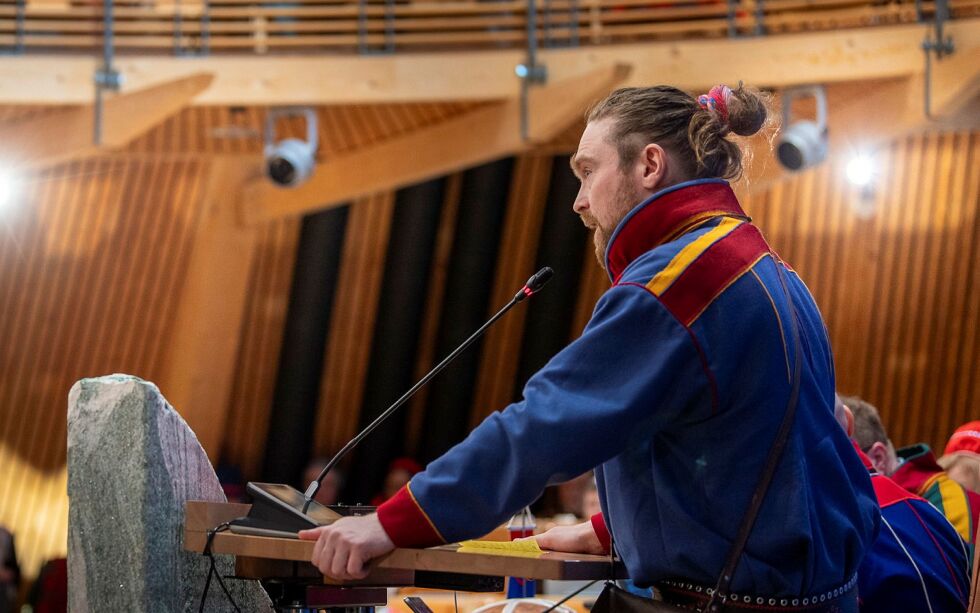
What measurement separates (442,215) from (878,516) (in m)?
8.25

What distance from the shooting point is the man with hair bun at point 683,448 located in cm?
189

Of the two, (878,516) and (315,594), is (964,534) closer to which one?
(878,516)

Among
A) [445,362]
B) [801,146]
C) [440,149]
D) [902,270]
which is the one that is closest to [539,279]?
[445,362]

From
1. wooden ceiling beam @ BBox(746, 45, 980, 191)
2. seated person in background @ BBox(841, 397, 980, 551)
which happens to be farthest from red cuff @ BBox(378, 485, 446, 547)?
wooden ceiling beam @ BBox(746, 45, 980, 191)

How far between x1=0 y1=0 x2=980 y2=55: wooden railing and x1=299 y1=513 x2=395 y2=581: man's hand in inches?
239

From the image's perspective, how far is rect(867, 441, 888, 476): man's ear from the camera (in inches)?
142

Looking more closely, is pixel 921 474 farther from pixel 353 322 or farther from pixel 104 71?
pixel 353 322

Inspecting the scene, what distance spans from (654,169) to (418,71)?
5732 millimetres

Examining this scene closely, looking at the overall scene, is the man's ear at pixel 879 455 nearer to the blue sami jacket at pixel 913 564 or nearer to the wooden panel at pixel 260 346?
the blue sami jacket at pixel 913 564

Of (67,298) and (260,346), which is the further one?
(260,346)

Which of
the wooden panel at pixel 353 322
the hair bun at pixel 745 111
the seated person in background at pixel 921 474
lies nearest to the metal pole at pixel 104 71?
the wooden panel at pixel 353 322

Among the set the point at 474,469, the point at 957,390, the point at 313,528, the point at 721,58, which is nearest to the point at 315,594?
the point at 313,528

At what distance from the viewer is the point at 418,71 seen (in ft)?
25.2

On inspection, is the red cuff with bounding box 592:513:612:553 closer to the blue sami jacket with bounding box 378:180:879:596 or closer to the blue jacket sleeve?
the blue sami jacket with bounding box 378:180:879:596
